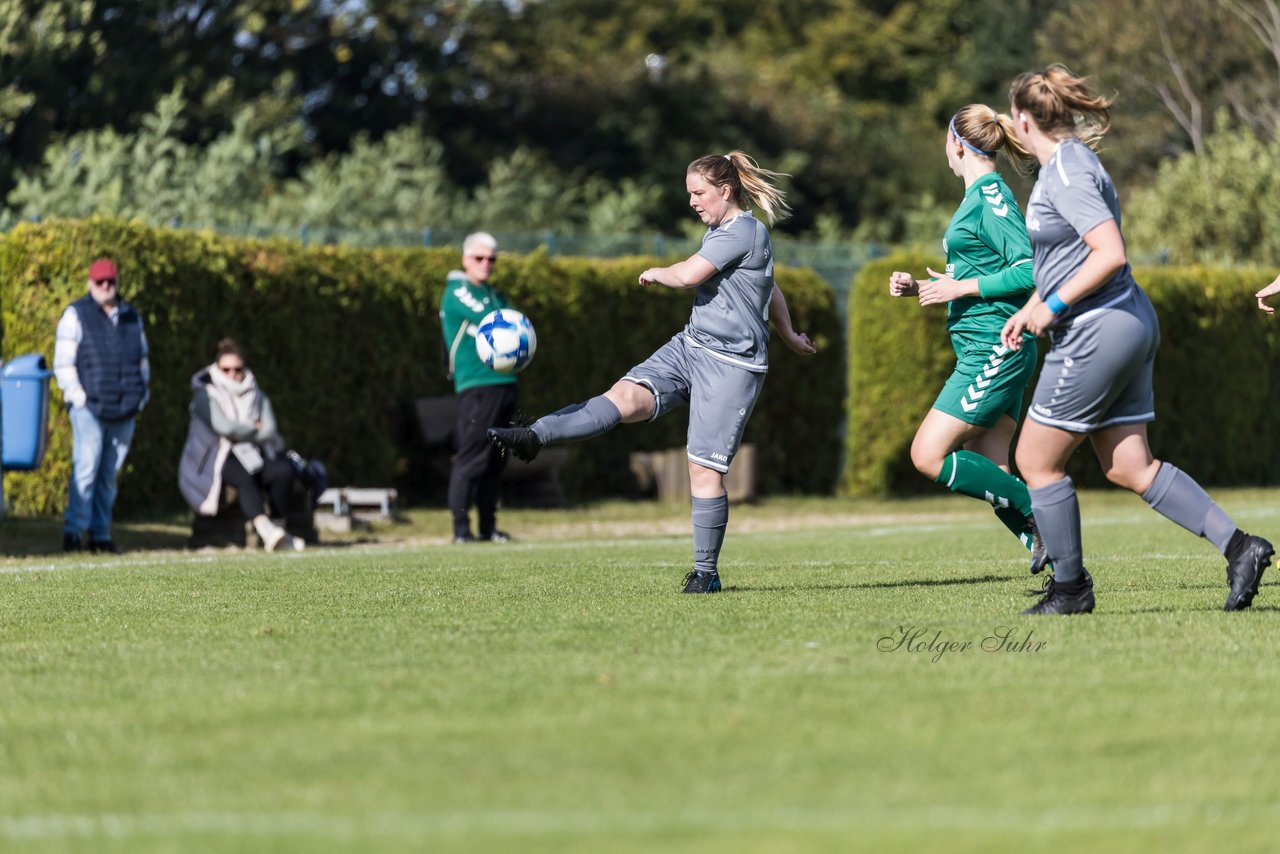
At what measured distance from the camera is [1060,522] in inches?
284

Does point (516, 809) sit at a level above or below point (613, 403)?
below

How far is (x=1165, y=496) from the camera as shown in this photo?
23.8ft

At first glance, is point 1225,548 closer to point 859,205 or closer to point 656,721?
point 656,721

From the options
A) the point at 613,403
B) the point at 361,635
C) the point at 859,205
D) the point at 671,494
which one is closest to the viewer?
the point at 361,635

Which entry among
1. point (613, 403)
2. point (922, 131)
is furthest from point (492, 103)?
point (613, 403)

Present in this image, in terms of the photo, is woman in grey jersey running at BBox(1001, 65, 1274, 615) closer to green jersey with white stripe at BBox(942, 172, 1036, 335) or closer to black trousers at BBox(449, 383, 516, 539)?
green jersey with white stripe at BBox(942, 172, 1036, 335)

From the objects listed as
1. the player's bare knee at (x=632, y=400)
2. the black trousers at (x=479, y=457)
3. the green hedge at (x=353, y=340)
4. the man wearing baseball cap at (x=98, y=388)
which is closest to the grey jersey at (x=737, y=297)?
the player's bare knee at (x=632, y=400)

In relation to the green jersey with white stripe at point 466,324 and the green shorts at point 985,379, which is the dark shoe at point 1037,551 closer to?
the green shorts at point 985,379

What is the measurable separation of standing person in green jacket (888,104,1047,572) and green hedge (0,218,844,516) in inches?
364

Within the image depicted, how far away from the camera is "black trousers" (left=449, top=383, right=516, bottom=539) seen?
1412 centimetres

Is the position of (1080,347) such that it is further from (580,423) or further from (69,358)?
(69,358)

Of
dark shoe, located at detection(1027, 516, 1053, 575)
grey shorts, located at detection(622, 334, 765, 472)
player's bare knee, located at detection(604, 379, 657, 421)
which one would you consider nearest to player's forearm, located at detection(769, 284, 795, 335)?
grey shorts, located at detection(622, 334, 765, 472)

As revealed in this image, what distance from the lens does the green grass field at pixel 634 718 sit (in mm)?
4039

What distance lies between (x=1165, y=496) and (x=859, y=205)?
41426 millimetres
